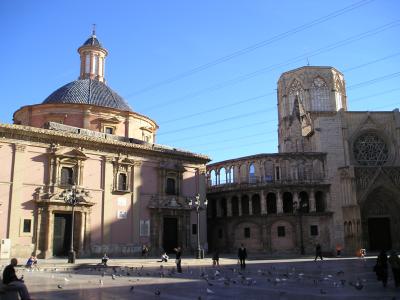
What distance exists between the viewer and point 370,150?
139ft

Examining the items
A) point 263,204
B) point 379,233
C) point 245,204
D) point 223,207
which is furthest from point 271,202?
point 379,233

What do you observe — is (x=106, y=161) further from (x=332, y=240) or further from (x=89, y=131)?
(x=332, y=240)

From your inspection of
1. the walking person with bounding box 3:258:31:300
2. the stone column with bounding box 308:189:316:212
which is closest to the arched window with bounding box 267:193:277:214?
the stone column with bounding box 308:189:316:212

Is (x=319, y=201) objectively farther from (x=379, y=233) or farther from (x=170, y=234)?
(x=170, y=234)

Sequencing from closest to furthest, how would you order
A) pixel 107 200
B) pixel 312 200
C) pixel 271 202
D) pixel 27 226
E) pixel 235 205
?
pixel 27 226
pixel 107 200
pixel 312 200
pixel 271 202
pixel 235 205

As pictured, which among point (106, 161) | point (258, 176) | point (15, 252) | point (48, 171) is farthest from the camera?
point (258, 176)

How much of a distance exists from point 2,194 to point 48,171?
322 cm

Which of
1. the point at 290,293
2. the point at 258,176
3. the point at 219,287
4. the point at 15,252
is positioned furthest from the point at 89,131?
the point at 290,293

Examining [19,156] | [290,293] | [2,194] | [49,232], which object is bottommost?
[290,293]

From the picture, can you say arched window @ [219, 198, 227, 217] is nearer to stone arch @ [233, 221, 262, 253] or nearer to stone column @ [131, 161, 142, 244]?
stone arch @ [233, 221, 262, 253]

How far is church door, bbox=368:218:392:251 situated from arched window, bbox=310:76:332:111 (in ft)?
72.8

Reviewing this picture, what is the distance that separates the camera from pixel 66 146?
2917cm

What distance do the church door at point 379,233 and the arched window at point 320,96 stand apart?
22.2m

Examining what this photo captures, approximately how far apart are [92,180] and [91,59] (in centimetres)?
1627
